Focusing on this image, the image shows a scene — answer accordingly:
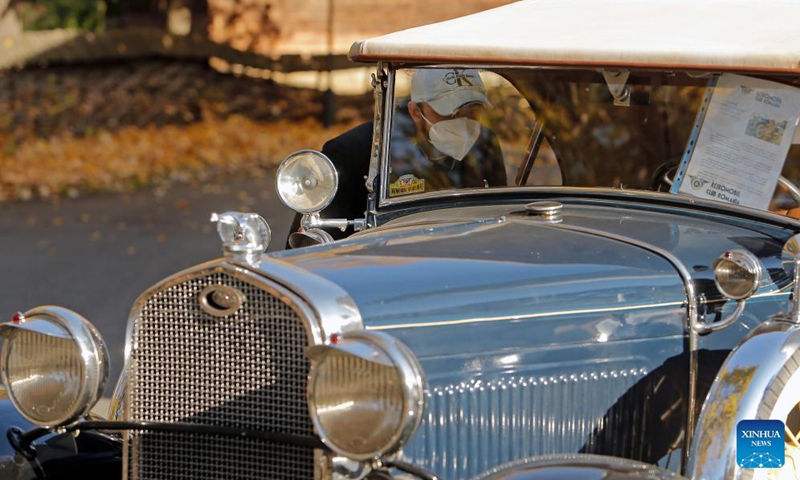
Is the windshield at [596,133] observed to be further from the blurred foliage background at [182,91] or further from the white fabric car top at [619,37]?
the blurred foliage background at [182,91]

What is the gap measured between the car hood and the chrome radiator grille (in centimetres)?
22

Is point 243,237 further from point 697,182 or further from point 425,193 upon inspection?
point 697,182

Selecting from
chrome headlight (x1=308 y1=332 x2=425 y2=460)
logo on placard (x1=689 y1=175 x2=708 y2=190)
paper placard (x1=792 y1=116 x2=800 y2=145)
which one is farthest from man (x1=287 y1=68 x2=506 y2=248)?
chrome headlight (x1=308 y1=332 x2=425 y2=460)

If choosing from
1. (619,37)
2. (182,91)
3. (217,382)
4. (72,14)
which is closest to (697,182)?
(619,37)

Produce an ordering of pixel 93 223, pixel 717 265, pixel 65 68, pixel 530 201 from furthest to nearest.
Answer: pixel 65 68 → pixel 93 223 → pixel 530 201 → pixel 717 265

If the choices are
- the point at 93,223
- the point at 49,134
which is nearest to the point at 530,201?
the point at 93,223

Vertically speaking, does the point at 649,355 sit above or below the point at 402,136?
below

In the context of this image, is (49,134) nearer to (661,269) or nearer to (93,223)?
(93,223)

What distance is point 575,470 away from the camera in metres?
2.87

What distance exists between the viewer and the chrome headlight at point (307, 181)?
4148mm

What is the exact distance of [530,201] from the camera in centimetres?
398

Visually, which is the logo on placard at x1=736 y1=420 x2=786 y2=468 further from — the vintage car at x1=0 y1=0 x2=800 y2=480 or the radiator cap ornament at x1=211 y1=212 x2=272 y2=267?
the radiator cap ornament at x1=211 y1=212 x2=272 y2=267

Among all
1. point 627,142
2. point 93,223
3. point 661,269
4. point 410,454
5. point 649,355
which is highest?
point 627,142

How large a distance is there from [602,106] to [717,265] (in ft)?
2.89
